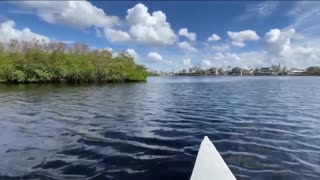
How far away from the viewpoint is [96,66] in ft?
266

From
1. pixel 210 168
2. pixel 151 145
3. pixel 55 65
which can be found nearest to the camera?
pixel 210 168

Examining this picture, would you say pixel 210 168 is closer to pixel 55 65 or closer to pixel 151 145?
pixel 151 145

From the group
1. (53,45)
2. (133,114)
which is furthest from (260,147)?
(53,45)

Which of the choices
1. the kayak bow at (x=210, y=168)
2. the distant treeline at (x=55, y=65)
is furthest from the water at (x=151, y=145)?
the distant treeline at (x=55, y=65)

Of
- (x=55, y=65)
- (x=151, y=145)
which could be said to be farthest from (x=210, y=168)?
(x=55, y=65)

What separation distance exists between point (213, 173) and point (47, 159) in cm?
583

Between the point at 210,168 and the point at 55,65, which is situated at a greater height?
the point at 55,65

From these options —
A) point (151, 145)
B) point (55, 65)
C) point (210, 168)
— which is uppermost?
point (55, 65)

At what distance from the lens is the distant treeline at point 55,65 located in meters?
71.1

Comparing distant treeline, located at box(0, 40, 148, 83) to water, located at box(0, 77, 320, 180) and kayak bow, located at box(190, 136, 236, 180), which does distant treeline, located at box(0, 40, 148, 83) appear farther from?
kayak bow, located at box(190, 136, 236, 180)

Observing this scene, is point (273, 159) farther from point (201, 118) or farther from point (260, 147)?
point (201, 118)

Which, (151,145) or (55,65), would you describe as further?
(55,65)

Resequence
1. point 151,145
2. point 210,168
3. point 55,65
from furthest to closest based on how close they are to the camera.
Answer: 1. point 55,65
2. point 151,145
3. point 210,168

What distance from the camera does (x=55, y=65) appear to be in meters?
74.4
